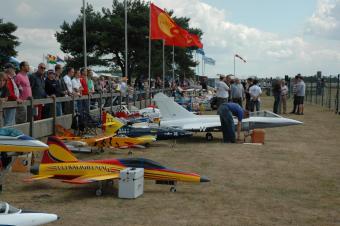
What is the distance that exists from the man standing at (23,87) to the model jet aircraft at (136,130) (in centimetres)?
213

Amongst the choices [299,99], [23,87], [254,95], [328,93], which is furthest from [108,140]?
[328,93]

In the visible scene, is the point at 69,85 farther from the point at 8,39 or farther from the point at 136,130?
the point at 8,39

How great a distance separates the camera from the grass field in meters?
7.39

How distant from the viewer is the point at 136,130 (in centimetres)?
1494

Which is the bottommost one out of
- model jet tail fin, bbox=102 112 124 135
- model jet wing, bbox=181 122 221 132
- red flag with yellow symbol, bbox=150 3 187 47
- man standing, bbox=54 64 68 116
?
model jet wing, bbox=181 122 221 132

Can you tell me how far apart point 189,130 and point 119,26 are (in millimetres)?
36693

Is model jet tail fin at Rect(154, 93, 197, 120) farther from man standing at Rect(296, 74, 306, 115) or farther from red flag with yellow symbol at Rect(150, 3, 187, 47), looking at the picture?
man standing at Rect(296, 74, 306, 115)

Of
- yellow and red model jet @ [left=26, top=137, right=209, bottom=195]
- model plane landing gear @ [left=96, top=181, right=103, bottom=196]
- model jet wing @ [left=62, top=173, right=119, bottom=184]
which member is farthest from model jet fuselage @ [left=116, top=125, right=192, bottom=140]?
model plane landing gear @ [left=96, top=181, right=103, bottom=196]

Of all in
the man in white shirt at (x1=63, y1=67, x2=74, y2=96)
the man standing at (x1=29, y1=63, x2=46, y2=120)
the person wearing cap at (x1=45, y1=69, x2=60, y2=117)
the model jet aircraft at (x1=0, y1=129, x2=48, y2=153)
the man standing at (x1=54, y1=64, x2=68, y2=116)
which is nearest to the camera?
the model jet aircraft at (x1=0, y1=129, x2=48, y2=153)

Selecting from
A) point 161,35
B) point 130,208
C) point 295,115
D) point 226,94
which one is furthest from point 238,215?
point 295,115

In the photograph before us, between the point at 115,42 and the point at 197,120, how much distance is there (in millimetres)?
37032

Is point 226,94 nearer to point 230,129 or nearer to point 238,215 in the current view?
point 230,129

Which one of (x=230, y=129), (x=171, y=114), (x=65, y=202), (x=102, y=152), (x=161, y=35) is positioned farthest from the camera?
(x=161, y=35)

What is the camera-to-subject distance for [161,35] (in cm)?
2684
